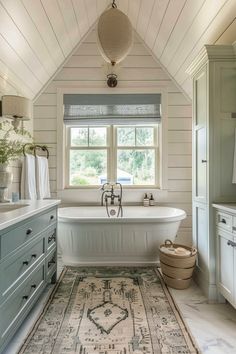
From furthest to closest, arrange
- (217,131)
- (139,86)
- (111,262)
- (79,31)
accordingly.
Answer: (139,86) → (79,31) → (111,262) → (217,131)

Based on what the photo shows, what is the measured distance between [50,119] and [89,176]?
1029 mm

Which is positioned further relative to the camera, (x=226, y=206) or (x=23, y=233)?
(x=226, y=206)

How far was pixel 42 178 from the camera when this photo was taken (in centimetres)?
328

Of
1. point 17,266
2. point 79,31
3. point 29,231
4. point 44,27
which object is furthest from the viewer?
point 79,31

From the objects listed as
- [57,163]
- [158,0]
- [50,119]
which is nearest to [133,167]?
[57,163]

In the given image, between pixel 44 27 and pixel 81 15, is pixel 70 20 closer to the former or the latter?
pixel 81 15

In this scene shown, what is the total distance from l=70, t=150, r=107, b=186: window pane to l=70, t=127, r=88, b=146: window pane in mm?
124

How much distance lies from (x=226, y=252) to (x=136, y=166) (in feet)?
6.92

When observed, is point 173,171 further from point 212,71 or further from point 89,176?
point 212,71

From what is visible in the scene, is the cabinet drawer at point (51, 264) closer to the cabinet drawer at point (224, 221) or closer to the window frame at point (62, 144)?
the window frame at point (62, 144)

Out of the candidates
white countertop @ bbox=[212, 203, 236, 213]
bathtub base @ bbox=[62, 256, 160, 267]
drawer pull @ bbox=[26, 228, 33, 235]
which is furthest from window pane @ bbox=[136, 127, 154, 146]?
drawer pull @ bbox=[26, 228, 33, 235]

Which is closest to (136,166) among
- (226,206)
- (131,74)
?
(131,74)

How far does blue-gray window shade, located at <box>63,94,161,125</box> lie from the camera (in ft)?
12.1

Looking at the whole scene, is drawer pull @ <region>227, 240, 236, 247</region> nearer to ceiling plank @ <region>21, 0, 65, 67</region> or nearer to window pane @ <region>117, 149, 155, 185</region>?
window pane @ <region>117, 149, 155, 185</region>
